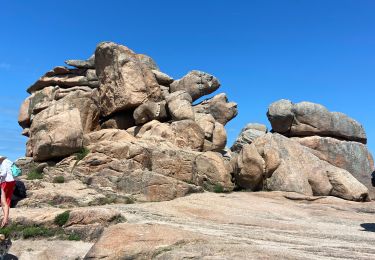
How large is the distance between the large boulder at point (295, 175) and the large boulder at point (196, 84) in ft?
37.1

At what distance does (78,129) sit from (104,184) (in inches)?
197

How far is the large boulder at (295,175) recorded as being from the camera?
29172 mm

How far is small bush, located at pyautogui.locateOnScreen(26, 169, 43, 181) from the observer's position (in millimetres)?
25972

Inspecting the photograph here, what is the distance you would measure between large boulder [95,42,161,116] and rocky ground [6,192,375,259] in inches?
456

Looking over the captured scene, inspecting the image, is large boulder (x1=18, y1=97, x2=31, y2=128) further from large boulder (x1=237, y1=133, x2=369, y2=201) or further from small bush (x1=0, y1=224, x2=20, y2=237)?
small bush (x1=0, y1=224, x2=20, y2=237)

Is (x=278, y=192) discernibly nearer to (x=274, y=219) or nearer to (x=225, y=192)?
(x=225, y=192)

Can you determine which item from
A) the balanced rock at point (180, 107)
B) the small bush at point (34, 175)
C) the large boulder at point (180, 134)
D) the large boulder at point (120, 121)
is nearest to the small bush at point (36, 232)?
the small bush at point (34, 175)

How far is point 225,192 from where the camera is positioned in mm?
28625

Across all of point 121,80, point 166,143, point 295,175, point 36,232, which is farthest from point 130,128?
point 36,232

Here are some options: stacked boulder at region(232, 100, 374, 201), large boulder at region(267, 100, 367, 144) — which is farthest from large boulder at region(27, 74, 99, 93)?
large boulder at region(267, 100, 367, 144)

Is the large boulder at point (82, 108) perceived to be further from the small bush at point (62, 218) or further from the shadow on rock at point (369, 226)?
the shadow on rock at point (369, 226)

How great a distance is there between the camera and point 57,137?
→ 90.1 feet

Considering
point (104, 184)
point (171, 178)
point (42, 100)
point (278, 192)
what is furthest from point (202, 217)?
point (42, 100)

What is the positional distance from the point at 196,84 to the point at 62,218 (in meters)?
24.7
